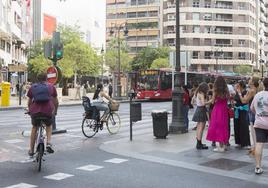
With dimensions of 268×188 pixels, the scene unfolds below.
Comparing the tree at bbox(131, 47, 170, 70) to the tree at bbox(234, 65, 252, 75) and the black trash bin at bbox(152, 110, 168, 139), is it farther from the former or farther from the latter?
the black trash bin at bbox(152, 110, 168, 139)

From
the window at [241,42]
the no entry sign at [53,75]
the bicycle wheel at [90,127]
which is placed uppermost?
the window at [241,42]

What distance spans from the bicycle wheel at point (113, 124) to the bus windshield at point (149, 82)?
83.4 ft

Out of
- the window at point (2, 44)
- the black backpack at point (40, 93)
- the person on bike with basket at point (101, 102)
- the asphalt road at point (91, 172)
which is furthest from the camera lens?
the window at point (2, 44)

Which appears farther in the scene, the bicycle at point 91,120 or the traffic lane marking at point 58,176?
the bicycle at point 91,120

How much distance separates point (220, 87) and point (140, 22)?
88479mm

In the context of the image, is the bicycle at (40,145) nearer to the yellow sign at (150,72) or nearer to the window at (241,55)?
the yellow sign at (150,72)

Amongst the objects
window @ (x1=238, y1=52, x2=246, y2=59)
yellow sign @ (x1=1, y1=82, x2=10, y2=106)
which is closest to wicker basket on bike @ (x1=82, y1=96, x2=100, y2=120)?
yellow sign @ (x1=1, y1=82, x2=10, y2=106)

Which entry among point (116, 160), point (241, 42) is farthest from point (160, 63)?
point (116, 160)

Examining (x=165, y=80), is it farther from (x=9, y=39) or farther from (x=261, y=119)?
(x=261, y=119)

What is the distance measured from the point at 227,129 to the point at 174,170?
9.22ft

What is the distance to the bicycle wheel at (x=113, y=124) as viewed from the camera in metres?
14.8

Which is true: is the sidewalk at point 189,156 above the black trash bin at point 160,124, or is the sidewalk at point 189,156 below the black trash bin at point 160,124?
below

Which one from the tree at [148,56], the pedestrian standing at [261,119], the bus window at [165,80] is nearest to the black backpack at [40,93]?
the pedestrian standing at [261,119]

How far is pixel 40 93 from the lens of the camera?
902 cm
